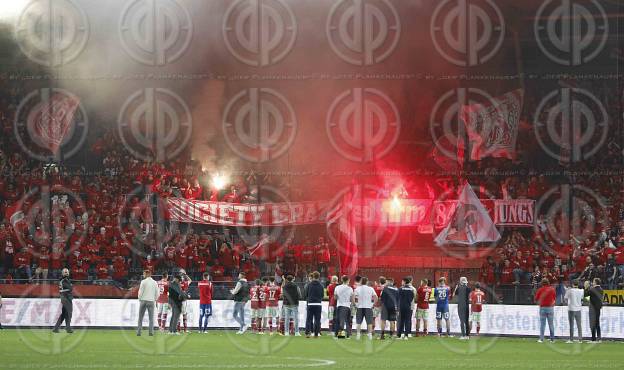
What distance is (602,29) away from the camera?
1693 inches

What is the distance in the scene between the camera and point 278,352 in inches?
872

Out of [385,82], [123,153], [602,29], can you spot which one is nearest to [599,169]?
[602,29]

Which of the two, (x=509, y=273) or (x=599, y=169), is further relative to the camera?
(x=599, y=169)

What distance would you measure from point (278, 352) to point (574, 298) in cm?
926

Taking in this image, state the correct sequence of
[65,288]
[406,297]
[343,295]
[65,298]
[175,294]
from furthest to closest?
1. [406,297]
2. [65,288]
3. [65,298]
4. [175,294]
5. [343,295]

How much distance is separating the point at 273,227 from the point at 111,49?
9.49 metres

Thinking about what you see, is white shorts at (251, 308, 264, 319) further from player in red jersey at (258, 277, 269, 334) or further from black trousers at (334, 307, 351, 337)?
black trousers at (334, 307, 351, 337)

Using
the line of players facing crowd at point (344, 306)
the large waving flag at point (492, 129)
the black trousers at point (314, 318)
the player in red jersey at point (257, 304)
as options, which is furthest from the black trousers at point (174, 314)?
the large waving flag at point (492, 129)

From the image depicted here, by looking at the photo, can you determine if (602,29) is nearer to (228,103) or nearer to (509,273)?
(509,273)

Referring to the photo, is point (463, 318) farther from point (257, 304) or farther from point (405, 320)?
point (257, 304)

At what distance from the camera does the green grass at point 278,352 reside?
18.9 metres

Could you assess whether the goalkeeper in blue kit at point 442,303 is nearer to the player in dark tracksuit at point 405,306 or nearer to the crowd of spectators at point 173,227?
the player in dark tracksuit at point 405,306

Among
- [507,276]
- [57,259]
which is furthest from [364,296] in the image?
[57,259]

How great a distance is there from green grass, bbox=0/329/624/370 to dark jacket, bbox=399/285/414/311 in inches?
38.1
